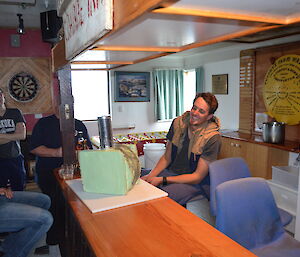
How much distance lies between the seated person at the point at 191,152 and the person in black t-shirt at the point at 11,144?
130cm

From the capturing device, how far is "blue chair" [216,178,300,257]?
1.54 metres

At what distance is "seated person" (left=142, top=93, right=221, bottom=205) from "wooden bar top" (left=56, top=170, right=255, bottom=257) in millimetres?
681

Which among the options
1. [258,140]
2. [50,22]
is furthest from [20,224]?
[258,140]

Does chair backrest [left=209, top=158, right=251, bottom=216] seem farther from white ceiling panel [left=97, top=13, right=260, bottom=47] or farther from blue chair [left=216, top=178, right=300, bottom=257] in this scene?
white ceiling panel [left=97, top=13, right=260, bottom=47]

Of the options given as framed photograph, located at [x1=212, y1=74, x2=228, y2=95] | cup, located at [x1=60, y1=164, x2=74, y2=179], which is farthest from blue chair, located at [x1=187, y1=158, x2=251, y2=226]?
framed photograph, located at [x1=212, y1=74, x2=228, y2=95]

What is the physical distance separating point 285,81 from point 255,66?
613 millimetres

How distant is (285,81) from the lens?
388cm

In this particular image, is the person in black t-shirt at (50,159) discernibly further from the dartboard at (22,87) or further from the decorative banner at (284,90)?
the decorative banner at (284,90)

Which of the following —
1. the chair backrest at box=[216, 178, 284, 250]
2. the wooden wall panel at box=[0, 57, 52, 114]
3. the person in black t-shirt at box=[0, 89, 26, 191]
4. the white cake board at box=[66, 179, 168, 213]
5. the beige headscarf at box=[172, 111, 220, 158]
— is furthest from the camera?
the wooden wall panel at box=[0, 57, 52, 114]

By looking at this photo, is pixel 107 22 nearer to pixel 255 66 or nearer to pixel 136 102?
pixel 255 66

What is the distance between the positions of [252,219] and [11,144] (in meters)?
→ 2.30

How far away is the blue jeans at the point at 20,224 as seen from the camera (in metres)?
1.90

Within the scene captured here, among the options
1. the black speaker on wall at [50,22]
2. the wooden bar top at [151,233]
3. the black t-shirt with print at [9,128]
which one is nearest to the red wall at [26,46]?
the black speaker on wall at [50,22]

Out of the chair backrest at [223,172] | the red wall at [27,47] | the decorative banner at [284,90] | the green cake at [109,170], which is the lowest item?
the chair backrest at [223,172]
